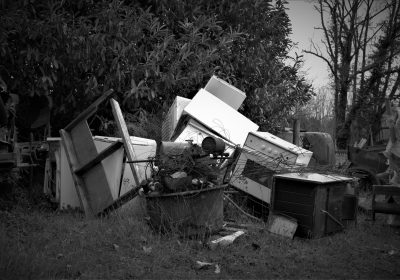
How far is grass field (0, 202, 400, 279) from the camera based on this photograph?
330 cm

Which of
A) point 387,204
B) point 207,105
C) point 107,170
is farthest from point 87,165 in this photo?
point 387,204

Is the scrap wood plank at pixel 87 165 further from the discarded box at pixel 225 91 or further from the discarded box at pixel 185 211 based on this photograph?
the discarded box at pixel 225 91

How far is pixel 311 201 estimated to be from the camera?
4.57 meters

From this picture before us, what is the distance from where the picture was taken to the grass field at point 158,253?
3.30m

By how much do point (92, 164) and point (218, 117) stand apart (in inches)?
78.7

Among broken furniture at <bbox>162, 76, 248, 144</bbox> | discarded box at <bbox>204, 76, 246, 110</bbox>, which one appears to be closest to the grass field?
broken furniture at <bbox>162, 76, 248, 144</bbox>

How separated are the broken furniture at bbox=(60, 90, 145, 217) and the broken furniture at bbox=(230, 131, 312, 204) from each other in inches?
53.7

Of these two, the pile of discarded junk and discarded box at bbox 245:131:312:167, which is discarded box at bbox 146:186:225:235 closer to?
the pile of discarded junk

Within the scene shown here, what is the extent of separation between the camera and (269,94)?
838 cm

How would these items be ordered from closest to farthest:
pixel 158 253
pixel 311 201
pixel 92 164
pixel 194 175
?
pixel 158 253 < pixel 194 175 < pixel 311 201 < pixel 92 164

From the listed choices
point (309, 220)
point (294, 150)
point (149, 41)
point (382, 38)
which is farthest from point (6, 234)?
point (382, 38)

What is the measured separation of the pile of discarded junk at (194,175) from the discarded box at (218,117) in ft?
0.05

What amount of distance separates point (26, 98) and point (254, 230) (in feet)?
13.7

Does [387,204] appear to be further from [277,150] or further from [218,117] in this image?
[218,117]
